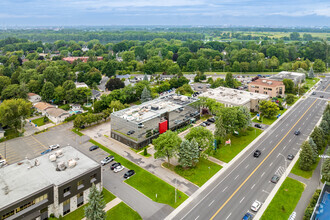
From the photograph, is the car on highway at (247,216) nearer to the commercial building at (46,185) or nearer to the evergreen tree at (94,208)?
the evergreen tree at (94,208)

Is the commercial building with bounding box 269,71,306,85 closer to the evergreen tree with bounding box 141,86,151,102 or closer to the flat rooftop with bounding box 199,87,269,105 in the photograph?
the flat rooftop with bounding box 199,87,269,105

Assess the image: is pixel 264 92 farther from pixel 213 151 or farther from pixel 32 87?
pixel 32 87

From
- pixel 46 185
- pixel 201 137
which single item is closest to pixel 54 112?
pixel 46 185

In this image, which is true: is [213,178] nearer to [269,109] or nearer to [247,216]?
[247,216]

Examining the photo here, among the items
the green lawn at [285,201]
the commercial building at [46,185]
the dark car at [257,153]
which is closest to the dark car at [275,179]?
the green lawn at [285,201]

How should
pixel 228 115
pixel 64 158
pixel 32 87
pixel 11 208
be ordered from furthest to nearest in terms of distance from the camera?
pixel 32 87, pixel 228 115, pixel 64 158, pixel 11 208

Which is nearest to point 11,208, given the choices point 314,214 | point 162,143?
point 162,143

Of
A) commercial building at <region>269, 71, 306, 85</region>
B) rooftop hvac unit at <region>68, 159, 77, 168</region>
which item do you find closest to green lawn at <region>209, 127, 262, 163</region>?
rooftop hvac unit at <region>68, 159, 77, 168</region>
